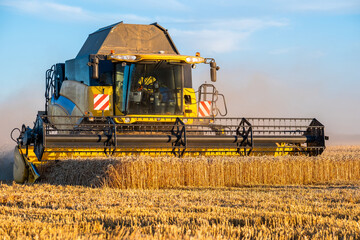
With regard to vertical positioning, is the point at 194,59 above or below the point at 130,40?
below

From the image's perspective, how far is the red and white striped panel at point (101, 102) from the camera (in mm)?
11797

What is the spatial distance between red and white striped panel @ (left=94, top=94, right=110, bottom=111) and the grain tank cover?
129cm

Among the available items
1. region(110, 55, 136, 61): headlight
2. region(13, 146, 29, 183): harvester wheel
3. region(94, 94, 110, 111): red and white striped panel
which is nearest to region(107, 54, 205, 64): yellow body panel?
region(110, 55, 136, 61): headlight

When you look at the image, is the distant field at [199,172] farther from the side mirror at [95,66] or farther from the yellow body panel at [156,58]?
the yellow body panel at [156,58]

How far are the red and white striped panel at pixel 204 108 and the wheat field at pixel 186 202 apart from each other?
264 centimetres

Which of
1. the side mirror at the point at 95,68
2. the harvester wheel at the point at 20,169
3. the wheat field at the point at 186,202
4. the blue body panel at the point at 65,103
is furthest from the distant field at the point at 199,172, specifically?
the blue body panel at the point at 65,103

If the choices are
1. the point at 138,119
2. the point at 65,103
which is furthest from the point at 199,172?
the point at 65,103

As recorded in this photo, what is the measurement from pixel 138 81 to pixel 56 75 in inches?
120

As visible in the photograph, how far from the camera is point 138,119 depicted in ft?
38.5

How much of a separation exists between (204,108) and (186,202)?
5.96 m

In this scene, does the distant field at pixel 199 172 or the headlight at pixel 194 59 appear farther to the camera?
the headlight at pixel 194 59

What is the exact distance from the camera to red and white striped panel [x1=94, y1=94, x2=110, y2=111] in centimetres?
1180

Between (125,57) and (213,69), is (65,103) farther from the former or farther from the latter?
(213,69)

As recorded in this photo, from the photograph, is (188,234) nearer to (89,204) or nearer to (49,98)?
(89,204)
